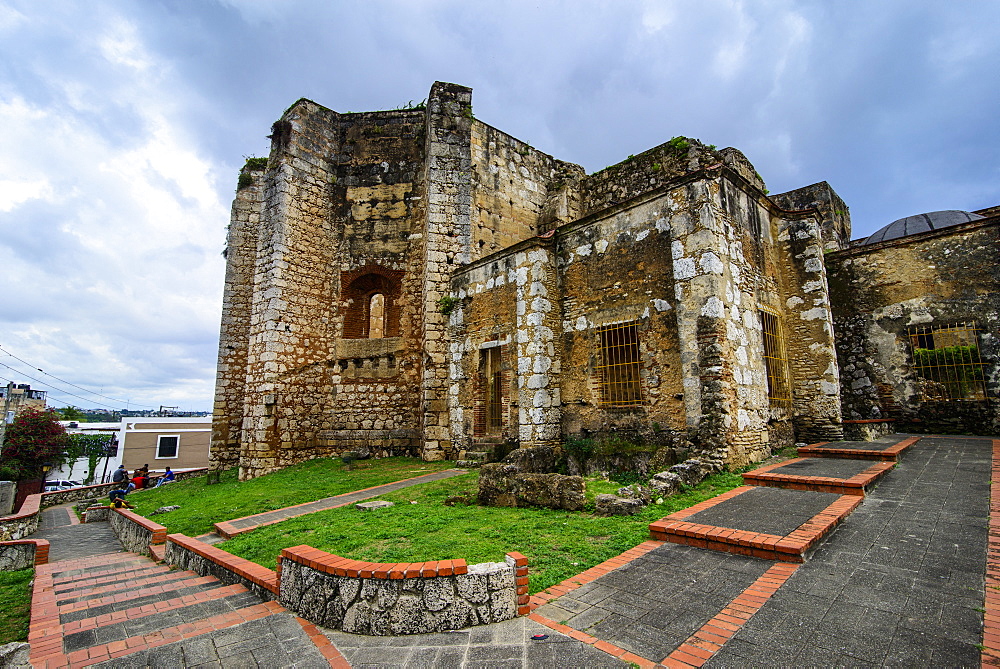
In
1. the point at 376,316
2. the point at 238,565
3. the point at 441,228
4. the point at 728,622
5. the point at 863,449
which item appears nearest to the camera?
the point at 728,622

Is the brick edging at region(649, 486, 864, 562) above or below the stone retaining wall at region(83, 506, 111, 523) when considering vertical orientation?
above

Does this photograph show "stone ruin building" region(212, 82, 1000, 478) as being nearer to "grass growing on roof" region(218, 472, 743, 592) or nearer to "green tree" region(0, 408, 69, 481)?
"grass growing on roof" region(218, 472, 743, 592)

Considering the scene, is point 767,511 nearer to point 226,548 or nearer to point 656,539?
point 656,539

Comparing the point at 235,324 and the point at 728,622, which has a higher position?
the point at 235,324

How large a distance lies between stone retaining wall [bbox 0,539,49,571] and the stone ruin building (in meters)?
4.77

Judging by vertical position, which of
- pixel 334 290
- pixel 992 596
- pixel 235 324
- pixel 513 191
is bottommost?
pixel 992 596

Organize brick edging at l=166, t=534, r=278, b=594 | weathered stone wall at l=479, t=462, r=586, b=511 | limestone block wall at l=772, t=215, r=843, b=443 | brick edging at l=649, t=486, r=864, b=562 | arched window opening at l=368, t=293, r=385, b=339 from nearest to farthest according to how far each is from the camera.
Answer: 1. brick edging at l=649, t=486, r=864, b=562
2. brick edging at l=166, t=534, r=278, b=594
3. weathered stone wall at l=479, t=462, r=586, b=511
4. limestone block wall at l=772, t=215, r=843, b=443
5. arched window opening at l=368, t=293, r=385, b=339

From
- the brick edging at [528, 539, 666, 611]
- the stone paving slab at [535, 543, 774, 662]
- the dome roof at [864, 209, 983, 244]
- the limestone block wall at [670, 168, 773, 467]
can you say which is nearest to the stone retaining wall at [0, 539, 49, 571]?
the brick edging at [528, 539, 666, 611]

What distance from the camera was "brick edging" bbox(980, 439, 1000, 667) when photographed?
2.51m

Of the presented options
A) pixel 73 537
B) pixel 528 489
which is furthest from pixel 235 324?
pixel 528 489

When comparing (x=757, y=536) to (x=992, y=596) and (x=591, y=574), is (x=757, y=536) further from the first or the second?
(x=591, y=574)

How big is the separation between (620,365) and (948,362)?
7966 millimetres

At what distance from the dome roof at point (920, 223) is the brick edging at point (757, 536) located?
13638 mm

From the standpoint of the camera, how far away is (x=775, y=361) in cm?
998
